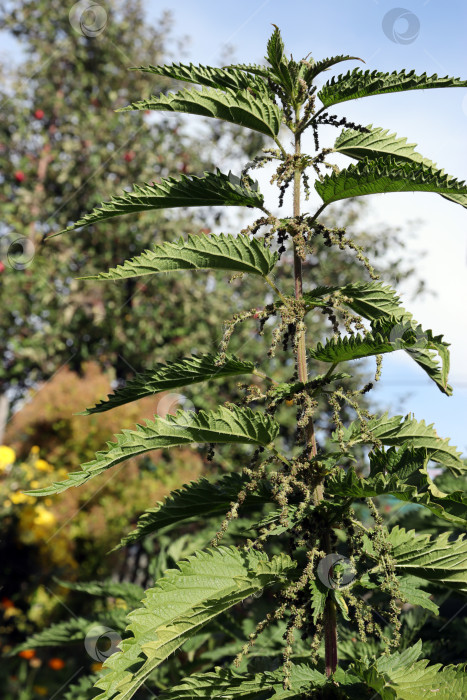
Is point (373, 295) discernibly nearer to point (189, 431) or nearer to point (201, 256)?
point (201, 256)

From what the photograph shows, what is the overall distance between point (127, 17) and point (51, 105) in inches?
61.0

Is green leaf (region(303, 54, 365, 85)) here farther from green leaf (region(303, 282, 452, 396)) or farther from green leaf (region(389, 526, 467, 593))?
green leaf (region(389, 526, 467, 593))

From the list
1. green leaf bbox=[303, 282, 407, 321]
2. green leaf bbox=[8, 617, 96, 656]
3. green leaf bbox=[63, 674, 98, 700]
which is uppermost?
green leaf bbox=[303, 282, 407, 321]

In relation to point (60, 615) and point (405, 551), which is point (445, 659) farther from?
point (60, 615)

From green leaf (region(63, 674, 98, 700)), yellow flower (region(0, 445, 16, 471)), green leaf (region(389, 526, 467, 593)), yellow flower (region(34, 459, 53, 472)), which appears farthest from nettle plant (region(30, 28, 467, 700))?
→ yellow flower (region(0, 445, 16, 471))

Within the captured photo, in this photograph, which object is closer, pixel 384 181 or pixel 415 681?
pixel 415 681

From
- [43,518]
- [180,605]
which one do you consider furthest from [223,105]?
[43,518]

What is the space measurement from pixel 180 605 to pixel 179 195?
723 mm

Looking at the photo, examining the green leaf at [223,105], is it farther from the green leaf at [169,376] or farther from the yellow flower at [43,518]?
the yellow flower at [43,518]

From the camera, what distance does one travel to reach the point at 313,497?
1.20 meters

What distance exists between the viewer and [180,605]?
101 centimetres

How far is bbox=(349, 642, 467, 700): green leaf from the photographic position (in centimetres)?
98

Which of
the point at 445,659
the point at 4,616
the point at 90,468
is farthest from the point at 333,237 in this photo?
the point at 4,616

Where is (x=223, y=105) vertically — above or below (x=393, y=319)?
above
